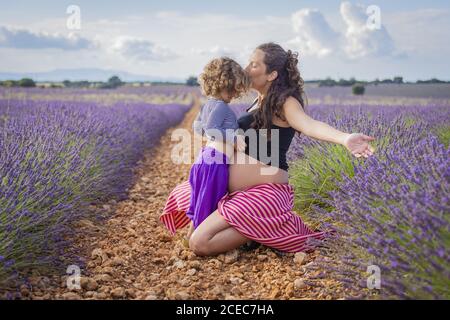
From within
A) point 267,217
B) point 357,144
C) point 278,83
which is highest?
point 278,83

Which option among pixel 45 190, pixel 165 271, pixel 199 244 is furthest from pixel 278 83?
pixel 45 190

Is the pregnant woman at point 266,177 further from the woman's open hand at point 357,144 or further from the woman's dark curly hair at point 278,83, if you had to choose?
the woman's open hand at point 357,144

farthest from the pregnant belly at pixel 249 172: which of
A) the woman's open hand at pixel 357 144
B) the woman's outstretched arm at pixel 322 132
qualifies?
the woman's open hand at pixel 357 144

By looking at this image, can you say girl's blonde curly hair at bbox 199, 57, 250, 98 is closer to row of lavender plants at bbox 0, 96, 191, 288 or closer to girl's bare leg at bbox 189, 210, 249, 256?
girl's bare leg at bbox 189, 210, 249, 256

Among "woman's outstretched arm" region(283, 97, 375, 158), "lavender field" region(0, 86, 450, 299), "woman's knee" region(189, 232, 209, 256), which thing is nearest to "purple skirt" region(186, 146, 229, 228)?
"woman's knee" region(189, 232, 209, 256)

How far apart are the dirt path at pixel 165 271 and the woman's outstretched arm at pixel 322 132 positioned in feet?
2.13

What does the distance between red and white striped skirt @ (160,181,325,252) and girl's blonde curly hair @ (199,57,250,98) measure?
563 millimetres

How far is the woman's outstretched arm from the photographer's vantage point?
2342 mm

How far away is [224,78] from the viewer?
2695mm

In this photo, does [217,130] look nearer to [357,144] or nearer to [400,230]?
[357,144]

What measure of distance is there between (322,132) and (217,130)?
574mm
